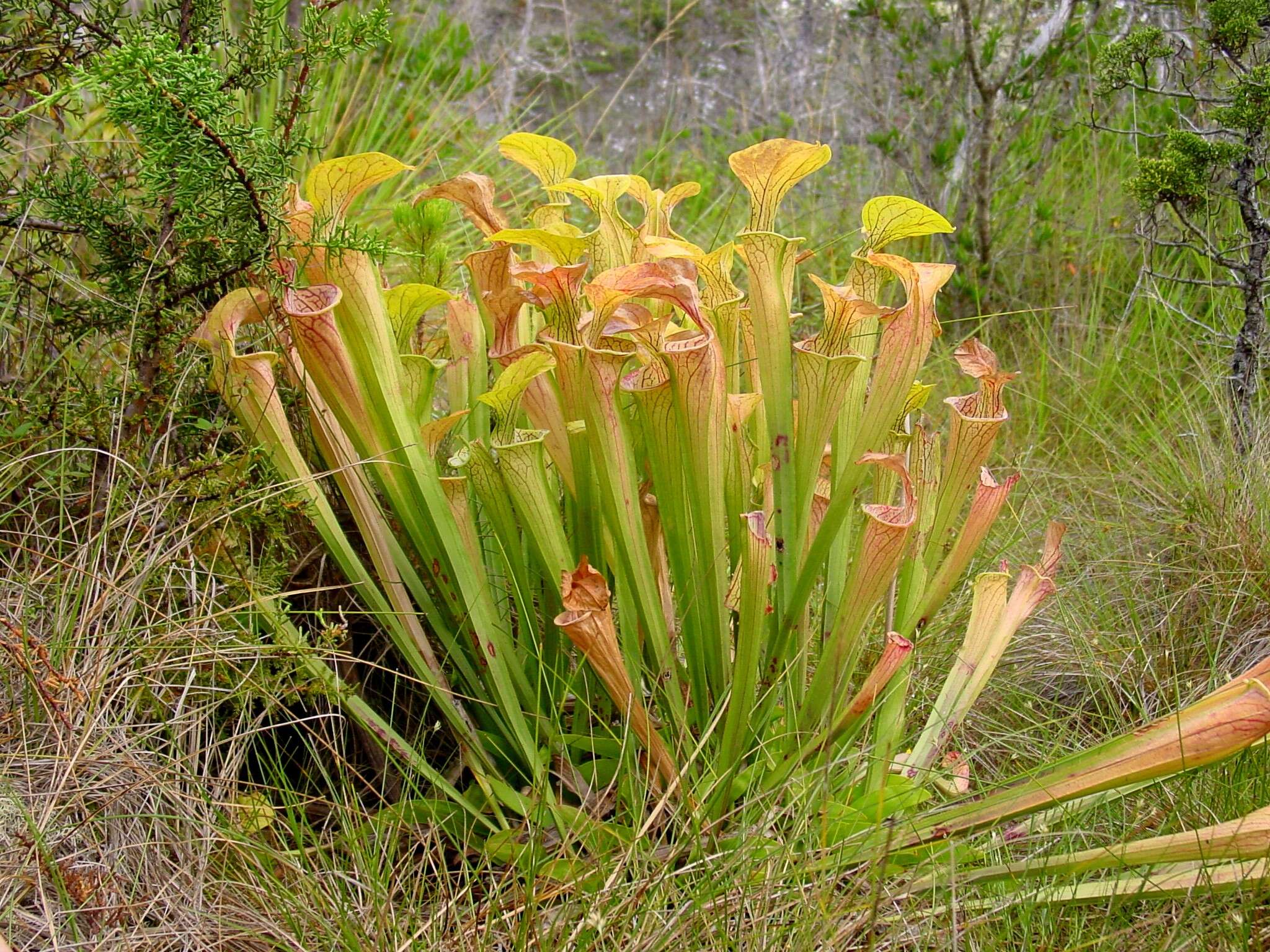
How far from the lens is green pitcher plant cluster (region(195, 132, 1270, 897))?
1312 millimetres

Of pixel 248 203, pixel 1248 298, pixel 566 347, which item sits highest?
pixel 248 203

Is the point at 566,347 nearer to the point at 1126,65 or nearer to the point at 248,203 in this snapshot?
the point at 248,203

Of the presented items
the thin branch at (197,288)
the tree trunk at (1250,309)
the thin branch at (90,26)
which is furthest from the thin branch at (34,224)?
the tree trunk at (1250,309)

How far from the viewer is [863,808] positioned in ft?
4.69

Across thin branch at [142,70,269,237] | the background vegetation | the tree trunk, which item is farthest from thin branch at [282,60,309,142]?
the tree trunk

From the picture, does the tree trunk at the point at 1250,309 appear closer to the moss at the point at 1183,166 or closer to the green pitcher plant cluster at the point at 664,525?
the moss at the point at 1183,166

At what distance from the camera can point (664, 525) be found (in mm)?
1456

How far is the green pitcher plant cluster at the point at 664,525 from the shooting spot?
131cm

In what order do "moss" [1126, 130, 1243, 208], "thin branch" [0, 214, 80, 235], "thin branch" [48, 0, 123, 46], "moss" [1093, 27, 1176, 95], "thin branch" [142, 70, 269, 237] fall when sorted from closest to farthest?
"thin branch" [142, 70, 269, 237] < "thin branch" [48, 0, 123, 46] < "thin branch" [0, 214, 80, 235] < "moss" [1126, 130, 1243, 208] < "moss" [1093, 27, 1176, 95]

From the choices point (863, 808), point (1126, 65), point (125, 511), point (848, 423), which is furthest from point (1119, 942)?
point (1126, 65)

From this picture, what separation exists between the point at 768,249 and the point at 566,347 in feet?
1.04

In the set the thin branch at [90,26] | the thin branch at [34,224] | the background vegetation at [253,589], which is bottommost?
the background vegetation at [253,589]

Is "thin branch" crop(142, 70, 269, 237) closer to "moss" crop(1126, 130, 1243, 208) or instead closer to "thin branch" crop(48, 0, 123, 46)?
"thin branch" crop(48, 0, 123, 46)

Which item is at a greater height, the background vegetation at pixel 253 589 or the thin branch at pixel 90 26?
the thin branch at pixel 90 26
